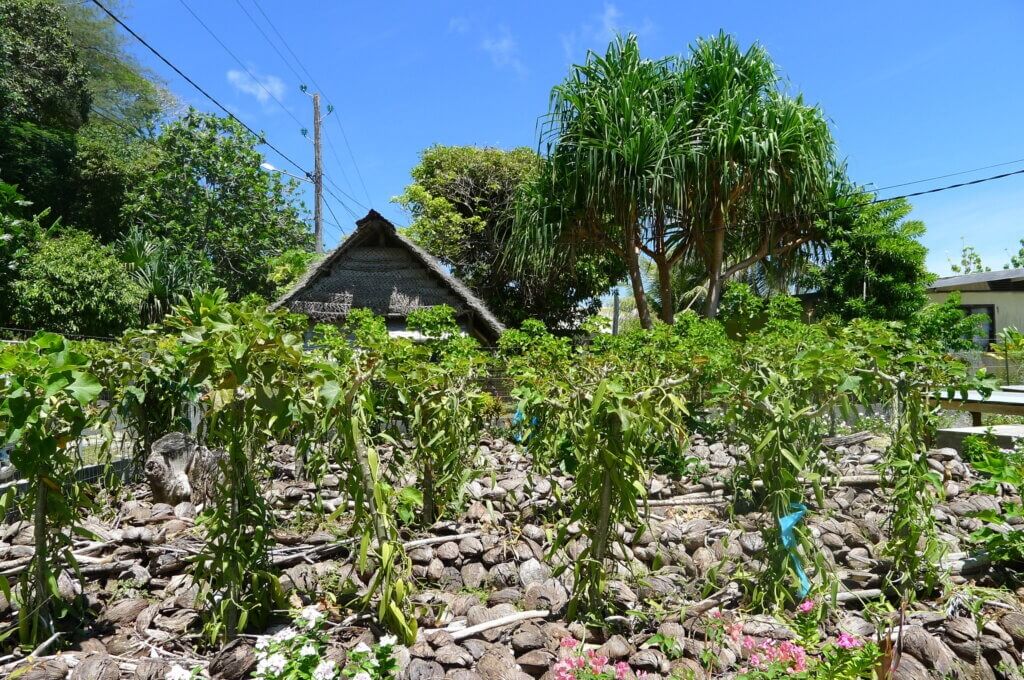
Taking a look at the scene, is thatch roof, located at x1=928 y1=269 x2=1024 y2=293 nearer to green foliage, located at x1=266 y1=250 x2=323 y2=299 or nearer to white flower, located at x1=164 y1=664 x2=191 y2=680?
green foliage, located at x1=266 y1=250 x2=323 y2=299

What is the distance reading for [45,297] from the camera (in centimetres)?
1209

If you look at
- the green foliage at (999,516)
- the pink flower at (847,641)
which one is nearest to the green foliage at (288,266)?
the green foliage at (999,516)

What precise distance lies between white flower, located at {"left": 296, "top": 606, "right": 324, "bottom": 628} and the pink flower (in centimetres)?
160

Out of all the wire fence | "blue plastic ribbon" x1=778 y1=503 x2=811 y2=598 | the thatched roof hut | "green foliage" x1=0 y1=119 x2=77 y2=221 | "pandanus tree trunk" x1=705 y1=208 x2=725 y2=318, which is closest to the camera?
"blue plastic ribbon" x1=778 y1=503 x2=811 y2=598

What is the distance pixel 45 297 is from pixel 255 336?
1272 centimetres

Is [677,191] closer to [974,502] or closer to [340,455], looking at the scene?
[974,502]

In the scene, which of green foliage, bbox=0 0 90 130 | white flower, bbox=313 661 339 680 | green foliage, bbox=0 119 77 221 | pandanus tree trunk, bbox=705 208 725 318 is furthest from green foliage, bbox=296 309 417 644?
green foliage, bbox=0 0 90 130

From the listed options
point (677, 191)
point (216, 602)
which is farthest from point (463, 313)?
point (216, 602)

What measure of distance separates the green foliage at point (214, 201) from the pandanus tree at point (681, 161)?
929 centimetres

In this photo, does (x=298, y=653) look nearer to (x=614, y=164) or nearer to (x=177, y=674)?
(x=177, y=674)

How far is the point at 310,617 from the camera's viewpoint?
7.13 ft

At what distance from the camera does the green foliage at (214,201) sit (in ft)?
59.2

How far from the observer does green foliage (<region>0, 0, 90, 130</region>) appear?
696 inches

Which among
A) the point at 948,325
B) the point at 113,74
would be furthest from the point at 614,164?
A: the point at 113,74
